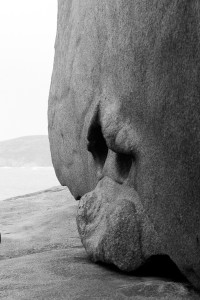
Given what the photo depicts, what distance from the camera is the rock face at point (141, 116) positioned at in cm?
131

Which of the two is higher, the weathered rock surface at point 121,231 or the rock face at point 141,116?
the rock face at point 141,116

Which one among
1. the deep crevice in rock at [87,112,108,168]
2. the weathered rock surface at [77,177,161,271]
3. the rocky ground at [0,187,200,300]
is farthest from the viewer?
the deep crevice in rock at [87,112,108,168]

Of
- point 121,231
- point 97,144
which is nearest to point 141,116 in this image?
point 121,231

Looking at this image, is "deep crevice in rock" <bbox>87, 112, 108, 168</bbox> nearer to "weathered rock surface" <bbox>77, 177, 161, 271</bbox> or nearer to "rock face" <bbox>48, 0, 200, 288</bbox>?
"rock face" <bbox>48, 0, 200, 288</bbox>

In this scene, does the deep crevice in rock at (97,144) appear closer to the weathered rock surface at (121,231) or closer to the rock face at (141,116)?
the rock face at (141,116)

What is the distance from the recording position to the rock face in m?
1.31

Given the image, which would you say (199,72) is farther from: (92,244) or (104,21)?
(92,244)

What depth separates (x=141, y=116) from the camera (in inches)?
60.5

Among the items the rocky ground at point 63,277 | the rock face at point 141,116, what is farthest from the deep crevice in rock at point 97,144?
the rocky ground at point 63,277

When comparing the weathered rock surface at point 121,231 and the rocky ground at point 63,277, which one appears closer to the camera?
the rocky ground at point 63,277

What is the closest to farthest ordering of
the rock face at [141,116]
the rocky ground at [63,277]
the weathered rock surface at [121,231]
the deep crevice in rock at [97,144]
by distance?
the rock face at [141,116] → the rocky ground at [63,277] → the weathered rock surface at [121,231] → the deep crevice in rock at [97,144]

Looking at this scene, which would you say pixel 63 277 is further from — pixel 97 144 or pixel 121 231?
pixel 97 144

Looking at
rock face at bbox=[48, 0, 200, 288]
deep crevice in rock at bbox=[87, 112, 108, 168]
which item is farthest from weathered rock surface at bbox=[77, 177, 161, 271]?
deep crevice in rock at bbox=[87, 112, 108, 168]

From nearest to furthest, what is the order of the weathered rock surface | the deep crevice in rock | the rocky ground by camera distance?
the rocky ground, the weathered rock surface, the deep crevice in rock
